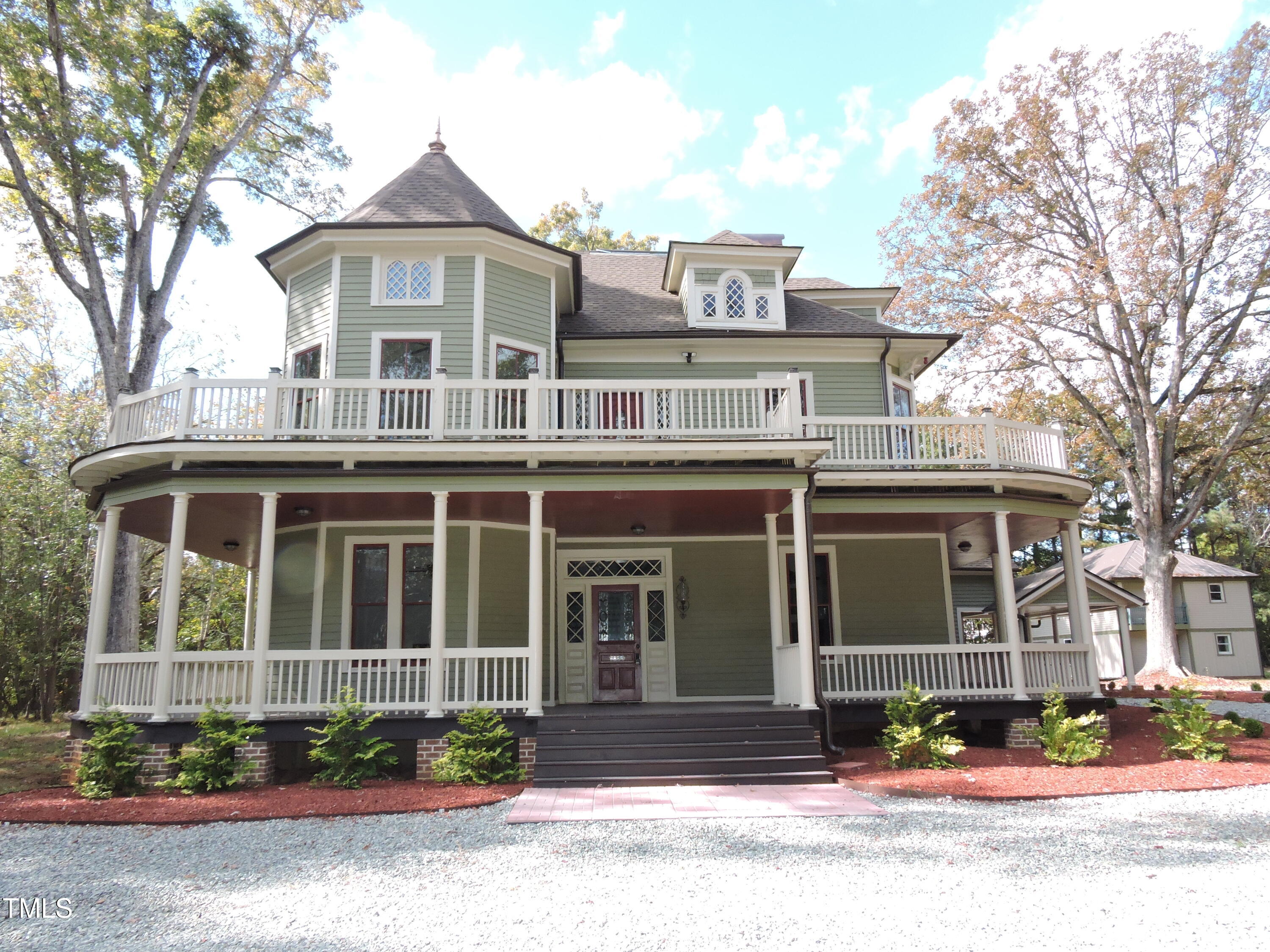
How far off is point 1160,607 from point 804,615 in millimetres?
16788

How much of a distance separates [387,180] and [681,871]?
44.3 feet

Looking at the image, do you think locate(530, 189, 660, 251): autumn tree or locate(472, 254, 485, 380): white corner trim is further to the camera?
locate(530, 189, 660, 251): autumn tree

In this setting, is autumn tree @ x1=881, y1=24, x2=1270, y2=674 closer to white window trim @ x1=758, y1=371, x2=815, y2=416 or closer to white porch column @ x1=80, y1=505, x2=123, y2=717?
white window trim @ x1=758, y1=371, x2=815, y2=416

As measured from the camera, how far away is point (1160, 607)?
72.1 ft

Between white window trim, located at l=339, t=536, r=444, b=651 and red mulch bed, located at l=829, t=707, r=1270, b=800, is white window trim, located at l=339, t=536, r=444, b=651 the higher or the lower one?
the higher one

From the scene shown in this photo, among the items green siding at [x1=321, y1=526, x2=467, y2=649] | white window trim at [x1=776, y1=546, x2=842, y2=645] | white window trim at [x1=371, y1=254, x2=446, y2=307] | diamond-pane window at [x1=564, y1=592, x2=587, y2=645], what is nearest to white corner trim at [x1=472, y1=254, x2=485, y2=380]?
white window trim at [x1=371, y1=254, x2=446, y2=307]

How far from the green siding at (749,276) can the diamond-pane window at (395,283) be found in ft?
18.0

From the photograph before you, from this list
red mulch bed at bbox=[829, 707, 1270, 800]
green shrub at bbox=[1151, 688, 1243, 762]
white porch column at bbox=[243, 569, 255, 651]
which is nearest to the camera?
red mulch bed at bbox=[829, 707, 1270, 800]

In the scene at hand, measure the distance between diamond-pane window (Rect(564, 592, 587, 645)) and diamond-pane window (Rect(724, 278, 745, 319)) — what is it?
19.8 ft

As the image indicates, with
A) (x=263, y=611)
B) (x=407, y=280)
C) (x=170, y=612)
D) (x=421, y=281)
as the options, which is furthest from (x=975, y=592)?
(x=170, y=612)

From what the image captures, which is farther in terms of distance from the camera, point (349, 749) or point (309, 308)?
point (309, 308)

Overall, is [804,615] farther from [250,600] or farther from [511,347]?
[250,600]

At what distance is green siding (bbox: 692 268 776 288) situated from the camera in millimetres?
15656

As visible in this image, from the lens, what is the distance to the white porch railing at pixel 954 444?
486 inches
